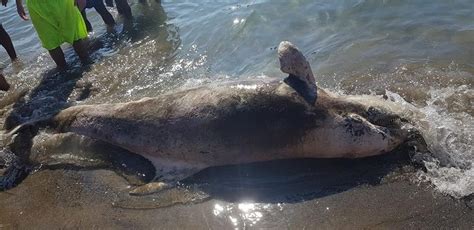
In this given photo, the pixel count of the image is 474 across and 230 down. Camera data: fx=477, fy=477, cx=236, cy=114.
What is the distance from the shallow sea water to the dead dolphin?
0.79ft

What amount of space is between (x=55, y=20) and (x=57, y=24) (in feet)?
0.26

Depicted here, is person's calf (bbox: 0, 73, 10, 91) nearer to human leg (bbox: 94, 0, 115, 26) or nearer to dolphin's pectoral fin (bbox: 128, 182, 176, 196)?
human leg (bbox: 94, 0, 115, 26)

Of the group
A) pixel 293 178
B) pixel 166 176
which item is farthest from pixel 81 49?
pixel 293 178

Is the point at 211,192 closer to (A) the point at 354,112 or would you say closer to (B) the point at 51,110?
(A) the point at 354,112

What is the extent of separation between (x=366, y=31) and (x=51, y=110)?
450 cm

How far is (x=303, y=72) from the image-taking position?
4.61 meters

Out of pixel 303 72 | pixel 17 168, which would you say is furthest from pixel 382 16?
pixel 17 168

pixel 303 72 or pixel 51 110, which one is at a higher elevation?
pixel 303 72

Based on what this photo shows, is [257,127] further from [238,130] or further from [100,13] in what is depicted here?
[100,13]

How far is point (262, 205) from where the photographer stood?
159 inches

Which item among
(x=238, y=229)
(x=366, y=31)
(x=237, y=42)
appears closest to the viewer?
(x=238, y=229)

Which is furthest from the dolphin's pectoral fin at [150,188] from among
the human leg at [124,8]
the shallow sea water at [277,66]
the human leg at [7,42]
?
the human leg at [124,8]

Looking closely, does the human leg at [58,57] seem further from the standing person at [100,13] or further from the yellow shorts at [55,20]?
the standing person at [100,13]

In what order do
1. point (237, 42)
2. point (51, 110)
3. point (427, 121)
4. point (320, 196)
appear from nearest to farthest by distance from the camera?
point (320, 196), point (427, 121), point (51, 110), point (237, 42)
